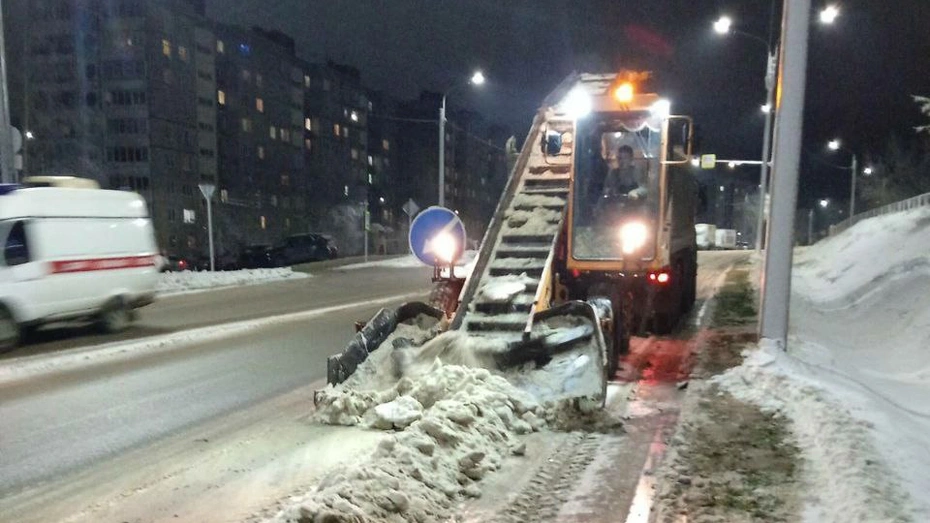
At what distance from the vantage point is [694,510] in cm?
444

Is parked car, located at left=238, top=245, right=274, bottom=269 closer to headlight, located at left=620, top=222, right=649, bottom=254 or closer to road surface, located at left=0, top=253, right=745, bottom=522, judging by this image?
road surface, located at left=0, top=253, right=745, bottom=522

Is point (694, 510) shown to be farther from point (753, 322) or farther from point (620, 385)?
point (753, 322)

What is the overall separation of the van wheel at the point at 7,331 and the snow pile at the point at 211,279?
25.1 feet

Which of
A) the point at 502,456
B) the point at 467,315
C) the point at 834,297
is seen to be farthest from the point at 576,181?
the point at 834,297

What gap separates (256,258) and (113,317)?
22.9 metres

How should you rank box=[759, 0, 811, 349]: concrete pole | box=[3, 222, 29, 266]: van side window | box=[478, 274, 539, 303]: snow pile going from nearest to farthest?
box=[478, 274, 539, 303]: snow pile < box=[759, 0, 811, 349]: concrete pole < box=[3, 222, 29, 266]: van side window

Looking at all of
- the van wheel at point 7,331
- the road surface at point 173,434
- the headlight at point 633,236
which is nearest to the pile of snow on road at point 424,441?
the road surface at point 173,434

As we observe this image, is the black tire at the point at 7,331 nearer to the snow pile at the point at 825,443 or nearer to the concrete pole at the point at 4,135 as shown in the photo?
the concrete pole at the point at 4,135

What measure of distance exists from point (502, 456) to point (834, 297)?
560 inches

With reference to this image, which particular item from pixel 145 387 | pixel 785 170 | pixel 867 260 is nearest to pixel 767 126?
pixel 867 260

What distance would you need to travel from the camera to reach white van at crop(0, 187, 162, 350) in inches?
432

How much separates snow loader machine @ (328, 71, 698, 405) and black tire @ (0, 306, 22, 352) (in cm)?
671

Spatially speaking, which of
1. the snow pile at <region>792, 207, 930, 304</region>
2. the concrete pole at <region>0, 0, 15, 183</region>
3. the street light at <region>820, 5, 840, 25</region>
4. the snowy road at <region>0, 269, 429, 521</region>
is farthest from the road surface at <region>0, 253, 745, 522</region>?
the snow pile at <region>792, 207, 930, 304</region>

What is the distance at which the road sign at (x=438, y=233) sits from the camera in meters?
8.92
